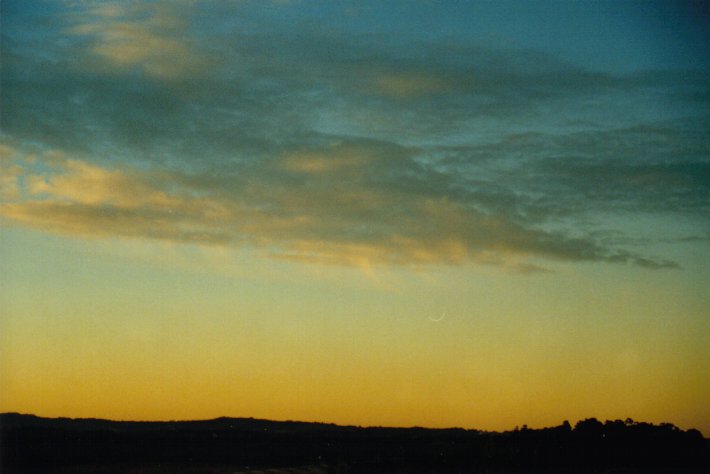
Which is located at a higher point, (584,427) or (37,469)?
(584,427)

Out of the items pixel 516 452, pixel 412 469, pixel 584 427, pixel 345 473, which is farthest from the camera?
pixel 584 427

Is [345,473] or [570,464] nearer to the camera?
[345,473]

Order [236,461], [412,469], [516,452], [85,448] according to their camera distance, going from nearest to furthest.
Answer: [412,469] → [516,452] → [236,461] → [85,448]

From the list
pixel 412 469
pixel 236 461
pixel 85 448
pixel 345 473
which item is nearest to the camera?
pixel 345 473

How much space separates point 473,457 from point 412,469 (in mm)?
5324

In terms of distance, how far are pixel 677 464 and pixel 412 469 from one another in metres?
18.2

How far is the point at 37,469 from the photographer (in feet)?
177

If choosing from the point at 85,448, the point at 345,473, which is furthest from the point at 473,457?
the point at 85,448

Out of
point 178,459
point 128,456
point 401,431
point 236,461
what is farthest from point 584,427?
point 401,431

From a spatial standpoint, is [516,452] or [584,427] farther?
[584,427]

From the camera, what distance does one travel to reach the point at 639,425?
201ft

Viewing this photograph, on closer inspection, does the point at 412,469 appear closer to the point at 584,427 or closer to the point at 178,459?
the point at 584,427

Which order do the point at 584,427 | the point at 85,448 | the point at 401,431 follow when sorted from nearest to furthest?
the point at 584,427 < the point at 85,448 < the point at 401,431

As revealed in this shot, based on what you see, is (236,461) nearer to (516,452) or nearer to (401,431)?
(516,452)
